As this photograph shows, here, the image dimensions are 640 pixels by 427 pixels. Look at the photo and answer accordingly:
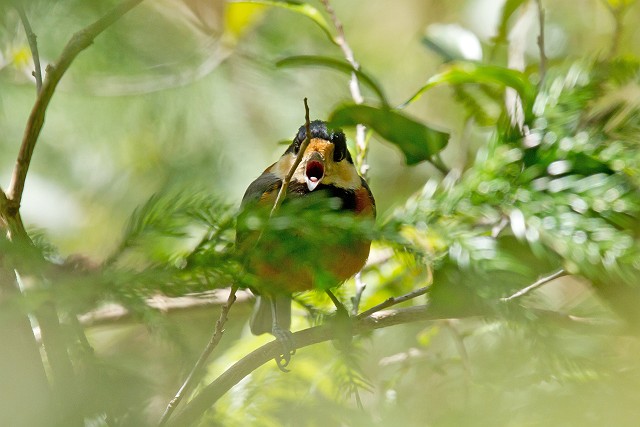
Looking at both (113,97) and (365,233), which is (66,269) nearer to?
(365,233)

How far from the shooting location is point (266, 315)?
250 centimetres

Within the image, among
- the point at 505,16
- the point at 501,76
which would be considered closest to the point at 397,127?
the point at 501,76

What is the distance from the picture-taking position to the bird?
121cm

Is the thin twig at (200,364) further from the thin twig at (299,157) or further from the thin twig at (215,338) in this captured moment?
the thin twig at (299,157)

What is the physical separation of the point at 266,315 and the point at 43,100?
4.15ft

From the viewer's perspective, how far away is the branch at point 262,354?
1475mm

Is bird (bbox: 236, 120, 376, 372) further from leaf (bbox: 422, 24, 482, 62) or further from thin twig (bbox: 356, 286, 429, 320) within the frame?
leaf (bbox: 422, 24, 482, 62)

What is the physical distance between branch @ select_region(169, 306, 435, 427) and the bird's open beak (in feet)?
1.44

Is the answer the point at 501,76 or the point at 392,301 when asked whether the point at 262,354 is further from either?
the point at 501,76

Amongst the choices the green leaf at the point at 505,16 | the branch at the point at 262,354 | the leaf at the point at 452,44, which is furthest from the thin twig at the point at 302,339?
the green leaf at the point at 505,16

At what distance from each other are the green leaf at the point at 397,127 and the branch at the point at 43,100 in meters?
0.43

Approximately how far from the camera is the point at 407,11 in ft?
13.4

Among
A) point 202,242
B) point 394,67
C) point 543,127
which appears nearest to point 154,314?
point 202,242

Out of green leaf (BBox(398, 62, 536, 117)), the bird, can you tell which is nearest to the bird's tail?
the bird
